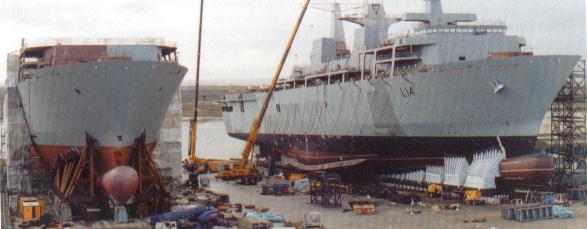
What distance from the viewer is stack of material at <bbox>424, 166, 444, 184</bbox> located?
29.4 metres

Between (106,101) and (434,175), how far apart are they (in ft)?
47.8

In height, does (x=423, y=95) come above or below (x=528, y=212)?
above

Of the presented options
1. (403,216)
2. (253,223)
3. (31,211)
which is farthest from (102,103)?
(403,216)

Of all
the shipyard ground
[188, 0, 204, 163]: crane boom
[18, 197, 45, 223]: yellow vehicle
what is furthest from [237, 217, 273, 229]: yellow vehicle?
[188, 0, 204, 163]: crane boom

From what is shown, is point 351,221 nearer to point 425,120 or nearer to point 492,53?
point 425,120

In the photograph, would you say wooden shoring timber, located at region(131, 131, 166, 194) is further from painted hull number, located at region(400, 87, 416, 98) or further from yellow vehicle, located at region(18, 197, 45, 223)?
painted hull number, located at region(400, 87, 416, 98)

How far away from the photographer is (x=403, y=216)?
23812 millimetres

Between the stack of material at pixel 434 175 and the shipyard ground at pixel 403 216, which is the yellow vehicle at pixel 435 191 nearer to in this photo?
the stack of material at pixel 434 175

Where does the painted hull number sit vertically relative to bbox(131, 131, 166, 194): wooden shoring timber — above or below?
above

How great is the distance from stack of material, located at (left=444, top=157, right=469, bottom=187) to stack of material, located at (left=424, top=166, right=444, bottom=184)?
0.33 m

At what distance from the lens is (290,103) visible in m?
42.7

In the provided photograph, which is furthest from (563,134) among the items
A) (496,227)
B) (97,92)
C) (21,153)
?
(21,153)

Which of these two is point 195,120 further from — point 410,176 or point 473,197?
point 473,197

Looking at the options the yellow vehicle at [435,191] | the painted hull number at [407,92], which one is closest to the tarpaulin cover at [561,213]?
the yellow vehicle at [435,191]
